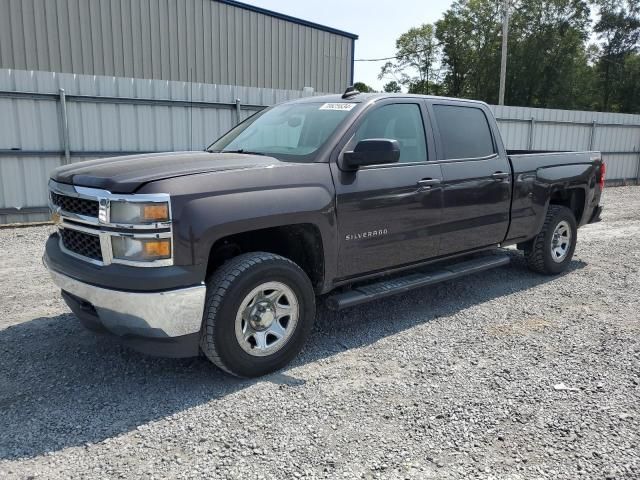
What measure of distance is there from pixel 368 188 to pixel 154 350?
1874mm

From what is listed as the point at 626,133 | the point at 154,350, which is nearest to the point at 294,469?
the point at 154,350

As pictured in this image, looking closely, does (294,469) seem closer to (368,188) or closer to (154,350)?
(154,350)

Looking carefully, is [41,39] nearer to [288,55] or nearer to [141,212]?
[288,55]

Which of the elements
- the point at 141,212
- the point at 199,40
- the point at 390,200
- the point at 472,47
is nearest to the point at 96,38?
the point at 199,40

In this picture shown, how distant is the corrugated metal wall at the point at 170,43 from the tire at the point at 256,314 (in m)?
12.5

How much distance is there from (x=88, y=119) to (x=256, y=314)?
7238mm

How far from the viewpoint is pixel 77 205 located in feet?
10.8

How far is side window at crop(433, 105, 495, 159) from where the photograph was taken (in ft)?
15.5

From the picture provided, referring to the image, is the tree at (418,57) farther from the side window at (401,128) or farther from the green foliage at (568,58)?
the side window at (401,128)

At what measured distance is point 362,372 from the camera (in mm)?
3604

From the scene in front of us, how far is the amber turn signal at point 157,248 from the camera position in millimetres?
2967

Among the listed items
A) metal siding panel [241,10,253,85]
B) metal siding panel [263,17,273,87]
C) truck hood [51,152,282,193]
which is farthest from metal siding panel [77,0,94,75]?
truck hood [51,152,282,193]

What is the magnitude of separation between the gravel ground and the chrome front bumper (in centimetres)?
46

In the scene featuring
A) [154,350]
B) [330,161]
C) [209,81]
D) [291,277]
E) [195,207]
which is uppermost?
[209,81]
